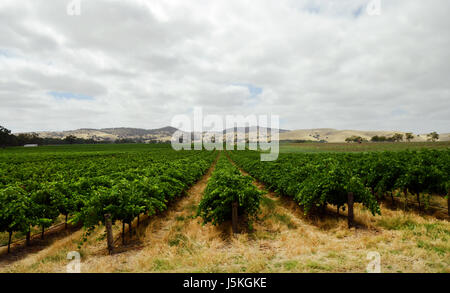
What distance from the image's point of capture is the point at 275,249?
22.2 feet

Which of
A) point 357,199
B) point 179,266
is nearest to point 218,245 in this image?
point 179,266

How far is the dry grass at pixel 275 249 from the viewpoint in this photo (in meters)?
5.43

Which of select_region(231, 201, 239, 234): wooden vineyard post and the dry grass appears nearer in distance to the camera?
the dry grass

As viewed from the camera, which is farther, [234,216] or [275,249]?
[234,216]

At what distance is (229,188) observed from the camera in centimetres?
858

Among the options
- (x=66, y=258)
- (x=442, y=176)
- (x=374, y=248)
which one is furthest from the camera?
(x=442, y=176)

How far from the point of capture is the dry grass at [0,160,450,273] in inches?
214

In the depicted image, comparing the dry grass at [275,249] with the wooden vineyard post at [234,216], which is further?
the wooden vineyard post at [234,216]

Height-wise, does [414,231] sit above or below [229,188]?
below

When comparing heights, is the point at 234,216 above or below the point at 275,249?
above

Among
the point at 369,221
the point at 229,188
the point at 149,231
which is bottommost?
the point at 149,231
